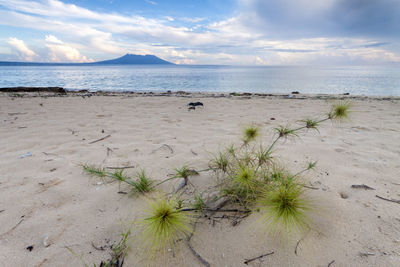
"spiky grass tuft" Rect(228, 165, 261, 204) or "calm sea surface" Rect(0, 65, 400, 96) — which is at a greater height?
"spiky grass tuft" Rect(228, 165, 261, 204)

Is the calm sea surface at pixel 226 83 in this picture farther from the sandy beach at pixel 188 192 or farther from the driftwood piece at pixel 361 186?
the driftwood piece at pixel 361 186

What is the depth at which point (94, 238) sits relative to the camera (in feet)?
3.84

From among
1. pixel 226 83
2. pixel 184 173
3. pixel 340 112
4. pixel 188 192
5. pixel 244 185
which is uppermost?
pixel 340 112

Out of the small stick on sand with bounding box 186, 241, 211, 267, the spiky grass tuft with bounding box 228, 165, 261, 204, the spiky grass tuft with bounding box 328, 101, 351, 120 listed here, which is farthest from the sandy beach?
the spiky grass tuft with bounding box 328, 101, 351, 120

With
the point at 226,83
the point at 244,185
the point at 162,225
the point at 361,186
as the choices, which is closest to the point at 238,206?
the point at 244,185

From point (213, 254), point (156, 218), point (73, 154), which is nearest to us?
point (156, 218)

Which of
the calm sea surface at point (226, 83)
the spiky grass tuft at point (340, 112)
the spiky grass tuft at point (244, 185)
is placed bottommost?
the calm sea surface at point (226, 83)

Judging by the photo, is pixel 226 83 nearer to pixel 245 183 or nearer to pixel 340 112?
pixel 340 112

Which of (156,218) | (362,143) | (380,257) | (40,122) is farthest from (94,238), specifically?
(40,122)

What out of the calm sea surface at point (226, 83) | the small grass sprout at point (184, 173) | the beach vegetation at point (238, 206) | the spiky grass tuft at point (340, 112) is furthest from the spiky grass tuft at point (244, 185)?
the calm sea surface at point (226, 83)

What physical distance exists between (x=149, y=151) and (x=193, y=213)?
55.3 inches

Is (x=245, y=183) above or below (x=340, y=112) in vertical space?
below

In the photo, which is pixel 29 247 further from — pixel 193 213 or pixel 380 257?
pixel 380 257

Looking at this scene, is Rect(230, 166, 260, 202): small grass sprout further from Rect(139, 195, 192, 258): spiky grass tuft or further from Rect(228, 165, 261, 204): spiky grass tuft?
Rect(139, 195, 192, 258): spiky grass tuft
